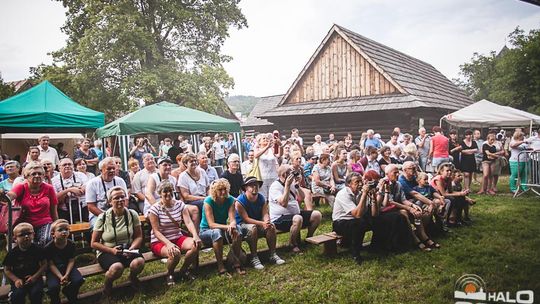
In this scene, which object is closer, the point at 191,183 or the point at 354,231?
the point at 354,231

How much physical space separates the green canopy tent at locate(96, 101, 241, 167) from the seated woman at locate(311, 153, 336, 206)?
3.56 metres

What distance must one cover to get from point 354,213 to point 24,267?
12.7 feet

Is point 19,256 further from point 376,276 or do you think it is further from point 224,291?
point 376,276

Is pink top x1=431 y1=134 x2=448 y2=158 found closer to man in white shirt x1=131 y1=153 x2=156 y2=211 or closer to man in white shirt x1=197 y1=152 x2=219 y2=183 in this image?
man in white shirt x1=197 y1=152 x2=219 y2=183

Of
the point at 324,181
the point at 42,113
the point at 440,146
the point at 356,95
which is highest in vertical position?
the point at 356,95

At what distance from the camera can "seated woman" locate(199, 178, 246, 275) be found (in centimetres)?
414

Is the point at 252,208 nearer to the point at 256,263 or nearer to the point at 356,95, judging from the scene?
the point at 256,263

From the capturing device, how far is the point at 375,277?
394cm

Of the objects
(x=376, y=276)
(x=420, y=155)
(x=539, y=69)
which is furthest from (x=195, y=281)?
(x=539, y=69)

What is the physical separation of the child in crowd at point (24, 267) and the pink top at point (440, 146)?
28.7ft

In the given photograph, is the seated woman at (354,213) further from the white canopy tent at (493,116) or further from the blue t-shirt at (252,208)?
the white canopy tent at (493,116)

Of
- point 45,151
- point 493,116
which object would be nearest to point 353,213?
point 45,151

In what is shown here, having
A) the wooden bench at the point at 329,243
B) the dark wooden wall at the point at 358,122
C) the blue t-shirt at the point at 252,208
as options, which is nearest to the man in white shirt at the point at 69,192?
the blue t-shirt at the point at 252,208

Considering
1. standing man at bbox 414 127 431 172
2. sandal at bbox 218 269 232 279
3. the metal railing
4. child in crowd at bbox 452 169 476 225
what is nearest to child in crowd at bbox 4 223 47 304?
sandal at bbox 218 269 232 279
